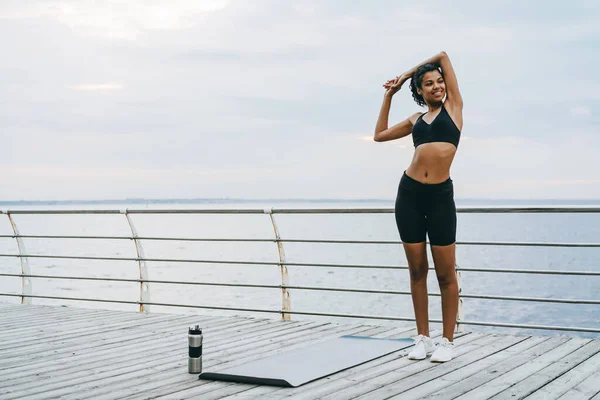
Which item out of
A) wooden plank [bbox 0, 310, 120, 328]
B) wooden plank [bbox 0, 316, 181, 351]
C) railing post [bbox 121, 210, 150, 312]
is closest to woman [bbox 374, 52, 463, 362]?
wooden plank [bbox 0, 316, 181, 351]

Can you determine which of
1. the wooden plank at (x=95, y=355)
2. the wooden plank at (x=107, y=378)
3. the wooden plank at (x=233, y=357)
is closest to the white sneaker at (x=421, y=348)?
the wooden plank at (x=233, y=357)

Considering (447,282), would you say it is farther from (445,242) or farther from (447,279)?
(445,242)

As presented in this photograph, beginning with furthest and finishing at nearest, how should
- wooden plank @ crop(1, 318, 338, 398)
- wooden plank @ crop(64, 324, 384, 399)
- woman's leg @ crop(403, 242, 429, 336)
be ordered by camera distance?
woman's leg @ crop(403, 242, 429, 336)
wooden plank @ crop(64, 324, 384, 399)
wooden plank @ crop(1, 318, 338, 398)

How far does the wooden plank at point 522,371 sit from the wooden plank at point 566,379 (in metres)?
0.09

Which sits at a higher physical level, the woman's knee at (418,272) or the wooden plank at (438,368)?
the woman's knee at (418,272)

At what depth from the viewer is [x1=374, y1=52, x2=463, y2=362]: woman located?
12.7 feet

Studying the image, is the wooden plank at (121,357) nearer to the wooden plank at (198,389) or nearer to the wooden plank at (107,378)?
the wooden plank at (107,378)

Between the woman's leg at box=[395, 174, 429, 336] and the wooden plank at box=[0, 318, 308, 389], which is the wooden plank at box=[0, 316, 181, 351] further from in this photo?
the woman's leg at box=[395, 174, 429, 336]

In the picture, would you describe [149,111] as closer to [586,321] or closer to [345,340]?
[586,321]

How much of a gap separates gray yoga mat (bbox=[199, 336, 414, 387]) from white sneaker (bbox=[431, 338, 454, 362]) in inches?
13.0

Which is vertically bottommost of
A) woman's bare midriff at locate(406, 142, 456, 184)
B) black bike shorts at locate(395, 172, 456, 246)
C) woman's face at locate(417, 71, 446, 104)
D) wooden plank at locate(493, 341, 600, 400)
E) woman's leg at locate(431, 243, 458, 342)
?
wooden plank at locate(493, 341, 600, 400)

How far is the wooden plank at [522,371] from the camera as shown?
125 inches

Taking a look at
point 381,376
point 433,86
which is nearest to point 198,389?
point 381,376

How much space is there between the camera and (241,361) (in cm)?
400
